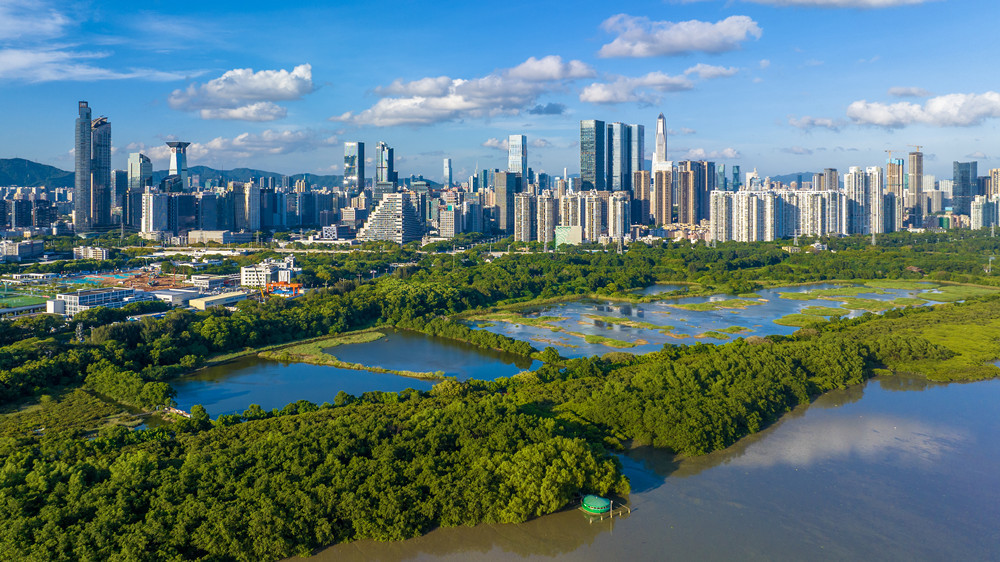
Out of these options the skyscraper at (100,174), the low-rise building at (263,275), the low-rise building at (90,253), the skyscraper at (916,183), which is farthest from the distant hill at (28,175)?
the skyscraper at (916,183)

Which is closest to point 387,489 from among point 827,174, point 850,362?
point 850,362

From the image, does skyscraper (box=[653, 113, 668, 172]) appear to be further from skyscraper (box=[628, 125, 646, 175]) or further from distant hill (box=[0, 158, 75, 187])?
distant hill (box=[0, 158, 75, 187])

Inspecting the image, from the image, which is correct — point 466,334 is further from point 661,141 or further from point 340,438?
point 661,141

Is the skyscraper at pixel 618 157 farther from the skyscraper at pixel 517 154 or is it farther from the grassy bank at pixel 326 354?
the grassy bank at pixel 326 354

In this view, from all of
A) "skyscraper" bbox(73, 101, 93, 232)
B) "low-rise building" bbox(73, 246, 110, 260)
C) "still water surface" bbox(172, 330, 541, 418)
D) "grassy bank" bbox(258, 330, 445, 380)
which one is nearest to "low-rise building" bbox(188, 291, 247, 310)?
"grassy bank" bbox(258, 330, 445, 380)

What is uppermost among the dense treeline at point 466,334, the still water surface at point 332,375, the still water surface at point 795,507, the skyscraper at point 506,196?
the skyscraper at point 506,196

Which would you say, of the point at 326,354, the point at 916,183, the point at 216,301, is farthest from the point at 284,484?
the point at 916,183

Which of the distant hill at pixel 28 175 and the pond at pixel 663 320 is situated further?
the distant hill at pixel 28 175
